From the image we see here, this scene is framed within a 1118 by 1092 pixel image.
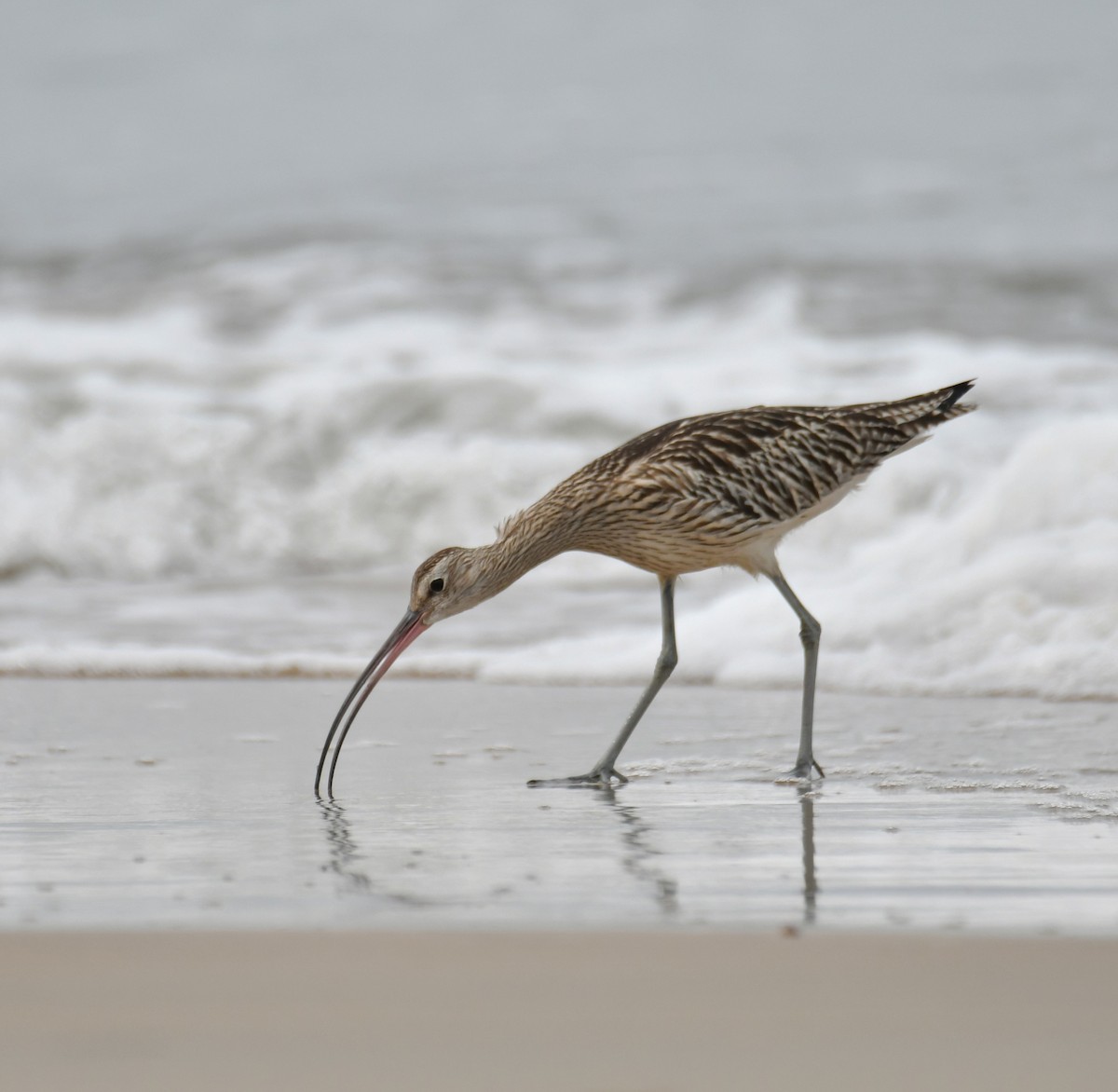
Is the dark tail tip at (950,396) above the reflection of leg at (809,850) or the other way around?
above

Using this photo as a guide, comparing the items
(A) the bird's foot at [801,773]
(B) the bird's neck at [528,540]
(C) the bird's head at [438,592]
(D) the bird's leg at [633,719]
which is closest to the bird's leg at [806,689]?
(A) the bird's foot at [801,773]

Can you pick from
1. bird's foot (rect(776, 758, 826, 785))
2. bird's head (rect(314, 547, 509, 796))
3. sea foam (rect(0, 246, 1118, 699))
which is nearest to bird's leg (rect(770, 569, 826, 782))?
bird's foot (rect(776, 758, 826, 785))

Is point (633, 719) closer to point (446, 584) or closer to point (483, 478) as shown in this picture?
point (446, 584)

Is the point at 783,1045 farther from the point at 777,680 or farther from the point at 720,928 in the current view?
the point at 777,680

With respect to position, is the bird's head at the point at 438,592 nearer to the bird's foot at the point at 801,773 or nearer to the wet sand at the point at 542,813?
the wet sand at the point at 542,813

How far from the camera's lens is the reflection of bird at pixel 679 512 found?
6.04 m

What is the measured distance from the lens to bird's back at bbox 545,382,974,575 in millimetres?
6203

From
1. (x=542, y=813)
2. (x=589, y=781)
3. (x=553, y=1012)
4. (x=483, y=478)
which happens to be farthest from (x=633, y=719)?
(x=483, y=478)

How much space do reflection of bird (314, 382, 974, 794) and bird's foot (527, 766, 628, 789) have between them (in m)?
0.11

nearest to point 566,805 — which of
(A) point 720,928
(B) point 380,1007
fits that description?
(A) point 720,928

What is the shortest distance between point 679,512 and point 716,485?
15 centimetres

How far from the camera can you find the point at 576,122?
101 ft

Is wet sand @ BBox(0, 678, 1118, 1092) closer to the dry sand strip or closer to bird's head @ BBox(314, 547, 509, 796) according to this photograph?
the dry sand strip

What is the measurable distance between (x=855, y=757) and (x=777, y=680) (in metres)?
1.66
